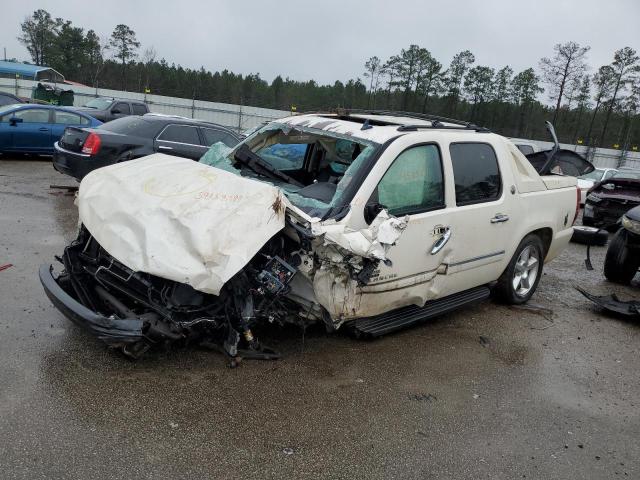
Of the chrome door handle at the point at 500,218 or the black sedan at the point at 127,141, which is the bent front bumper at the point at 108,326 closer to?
the chrome door handle at the point at 500,218

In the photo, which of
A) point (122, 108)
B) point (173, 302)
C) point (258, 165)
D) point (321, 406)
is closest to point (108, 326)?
point (173, 302)

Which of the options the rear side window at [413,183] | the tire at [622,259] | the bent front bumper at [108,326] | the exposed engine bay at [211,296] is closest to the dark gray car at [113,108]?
the exposed engine bay at [211,296]

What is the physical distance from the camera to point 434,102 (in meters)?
44.0

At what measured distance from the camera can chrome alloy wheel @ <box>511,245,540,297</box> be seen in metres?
5.79

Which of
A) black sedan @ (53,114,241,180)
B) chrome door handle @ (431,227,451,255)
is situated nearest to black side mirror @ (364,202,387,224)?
chrome door handle @ (431,227,451,255)

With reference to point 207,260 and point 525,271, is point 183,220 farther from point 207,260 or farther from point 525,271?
point 525,271

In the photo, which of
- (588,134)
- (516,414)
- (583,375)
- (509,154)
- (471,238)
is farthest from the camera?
(588,134)

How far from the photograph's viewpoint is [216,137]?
10.4m

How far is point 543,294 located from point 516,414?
331 centimetres

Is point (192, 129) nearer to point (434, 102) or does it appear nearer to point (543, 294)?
point (543, 294)

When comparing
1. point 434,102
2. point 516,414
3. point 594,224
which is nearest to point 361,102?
point 434,102

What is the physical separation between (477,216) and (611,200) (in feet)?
25.0

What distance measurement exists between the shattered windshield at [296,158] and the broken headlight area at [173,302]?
0.79 meters

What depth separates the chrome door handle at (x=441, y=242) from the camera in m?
4.38
